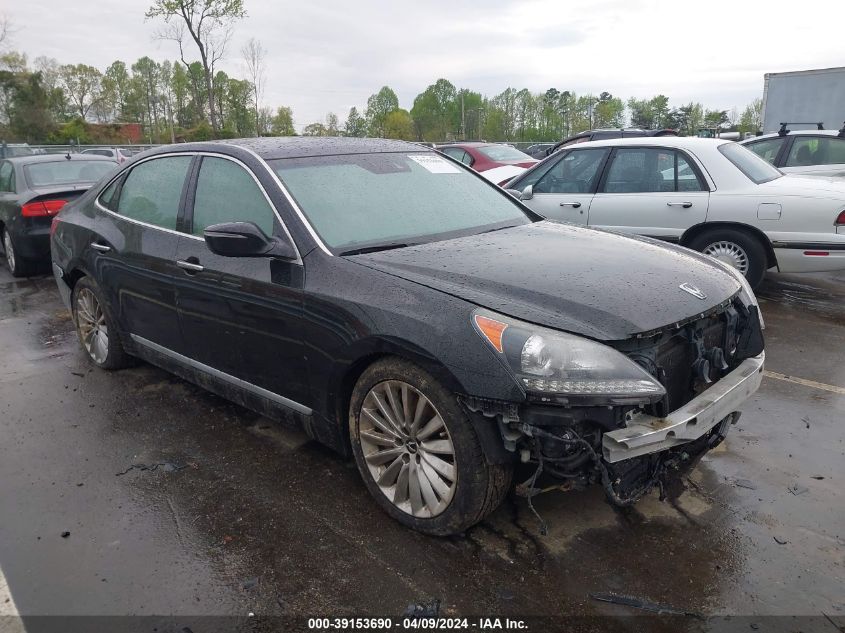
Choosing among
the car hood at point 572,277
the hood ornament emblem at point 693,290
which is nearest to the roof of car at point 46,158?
the car hood at point 572,277

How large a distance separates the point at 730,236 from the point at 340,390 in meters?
4.89

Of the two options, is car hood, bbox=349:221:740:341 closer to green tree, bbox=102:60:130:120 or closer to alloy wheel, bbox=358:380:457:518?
alloy wheel, bbox=358:380:457:518

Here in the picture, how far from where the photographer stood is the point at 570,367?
2.37 m

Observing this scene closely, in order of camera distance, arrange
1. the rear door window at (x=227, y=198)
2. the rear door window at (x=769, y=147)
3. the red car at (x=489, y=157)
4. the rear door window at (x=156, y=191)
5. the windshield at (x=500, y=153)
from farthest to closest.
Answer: the windshield at (x=500, y=153) < the red car at (x=489, y=157) < the rear door window at (x=769, y=147) < the rear door window at (x=156, y=191) < the rear door window at (x=227, y=198)

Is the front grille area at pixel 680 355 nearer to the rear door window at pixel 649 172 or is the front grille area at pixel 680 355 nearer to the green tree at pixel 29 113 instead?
A: the rear door window at pixel 649 172

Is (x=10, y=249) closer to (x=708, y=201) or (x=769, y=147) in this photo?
(x=708, y=201)

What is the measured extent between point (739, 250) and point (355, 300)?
4899 millimetres

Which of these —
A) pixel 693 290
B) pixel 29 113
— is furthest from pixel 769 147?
pixel 29 113

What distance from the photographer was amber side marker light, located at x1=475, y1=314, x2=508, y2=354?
245cm

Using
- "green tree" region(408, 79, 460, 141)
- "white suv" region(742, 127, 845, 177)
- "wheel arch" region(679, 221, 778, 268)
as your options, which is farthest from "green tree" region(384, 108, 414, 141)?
"wheel arch" region(679, 221, 778, 268)

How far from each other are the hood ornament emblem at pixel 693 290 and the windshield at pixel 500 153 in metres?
10.0

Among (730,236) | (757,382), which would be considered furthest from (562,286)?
(730,236)

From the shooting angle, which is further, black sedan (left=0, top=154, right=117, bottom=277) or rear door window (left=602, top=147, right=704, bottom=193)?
black sedan (left=0, top=154, right=117, bottom=277)

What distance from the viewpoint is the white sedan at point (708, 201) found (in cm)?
605
